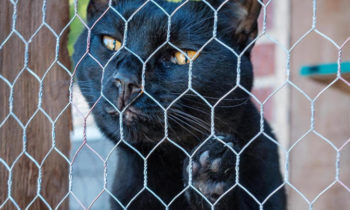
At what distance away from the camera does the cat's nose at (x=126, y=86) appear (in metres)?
1.03

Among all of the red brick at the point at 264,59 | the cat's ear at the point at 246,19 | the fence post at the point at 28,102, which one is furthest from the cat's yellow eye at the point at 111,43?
the red brick at the point at 264,59

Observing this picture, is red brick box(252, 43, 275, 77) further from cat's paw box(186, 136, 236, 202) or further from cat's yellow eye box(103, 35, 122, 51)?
cat's paw box(186, 136, 236, 202)

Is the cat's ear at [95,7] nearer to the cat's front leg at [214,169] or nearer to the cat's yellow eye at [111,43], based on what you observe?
the cat's yellow eye at [111,43]

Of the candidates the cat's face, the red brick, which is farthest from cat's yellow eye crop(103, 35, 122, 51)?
the red brick

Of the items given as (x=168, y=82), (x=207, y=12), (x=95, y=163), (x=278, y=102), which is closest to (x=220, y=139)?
(x=168, y=82)

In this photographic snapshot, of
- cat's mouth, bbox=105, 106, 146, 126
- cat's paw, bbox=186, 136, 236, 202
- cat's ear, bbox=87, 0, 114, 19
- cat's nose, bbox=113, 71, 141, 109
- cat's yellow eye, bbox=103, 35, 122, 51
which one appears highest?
cat's ear, bbox=87, 0, 114, 19

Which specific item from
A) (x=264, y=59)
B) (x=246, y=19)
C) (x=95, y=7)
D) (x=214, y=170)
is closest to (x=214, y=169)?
(x=214, y=170)

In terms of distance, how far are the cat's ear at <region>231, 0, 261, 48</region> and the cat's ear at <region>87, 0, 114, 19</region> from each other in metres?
0.35

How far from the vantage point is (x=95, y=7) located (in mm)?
1371

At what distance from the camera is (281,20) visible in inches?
81.0

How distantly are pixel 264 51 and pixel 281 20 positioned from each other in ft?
0.58

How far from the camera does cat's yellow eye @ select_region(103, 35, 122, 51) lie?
125 centimetres

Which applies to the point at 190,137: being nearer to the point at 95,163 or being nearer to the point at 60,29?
the point at 60,29

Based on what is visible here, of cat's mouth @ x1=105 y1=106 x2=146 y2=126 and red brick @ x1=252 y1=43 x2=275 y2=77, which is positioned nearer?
cat's mouth @ x1=105 y1=106 x2=146 y2=126
